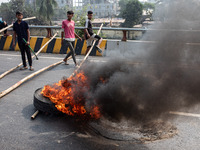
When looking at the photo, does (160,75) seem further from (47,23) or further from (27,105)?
(47,23)

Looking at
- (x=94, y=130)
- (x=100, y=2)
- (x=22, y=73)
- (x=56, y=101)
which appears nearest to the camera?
(x=94, y=130)

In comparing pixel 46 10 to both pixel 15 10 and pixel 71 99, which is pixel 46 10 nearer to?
pixel 15 10

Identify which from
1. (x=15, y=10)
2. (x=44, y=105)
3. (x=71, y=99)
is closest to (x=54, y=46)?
(x=44, y=105)

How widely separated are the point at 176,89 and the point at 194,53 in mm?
1154

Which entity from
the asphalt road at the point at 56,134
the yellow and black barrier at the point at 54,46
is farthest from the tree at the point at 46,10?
the asphalt road at the point at 56,134

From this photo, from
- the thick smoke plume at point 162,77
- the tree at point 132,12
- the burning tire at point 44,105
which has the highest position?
the tree at point 132,12

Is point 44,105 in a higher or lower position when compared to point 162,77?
lower

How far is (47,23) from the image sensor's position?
67250 mm

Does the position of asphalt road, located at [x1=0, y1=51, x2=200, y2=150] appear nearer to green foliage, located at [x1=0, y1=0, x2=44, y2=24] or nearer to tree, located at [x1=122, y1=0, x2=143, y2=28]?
green foliage, located at [x1=0, y1=0, x2=44, y2=24]

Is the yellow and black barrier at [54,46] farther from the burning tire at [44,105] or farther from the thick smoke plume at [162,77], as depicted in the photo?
the burning tire at [44,105]

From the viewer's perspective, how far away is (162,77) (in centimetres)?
412

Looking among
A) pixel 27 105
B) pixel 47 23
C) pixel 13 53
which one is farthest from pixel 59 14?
pixel 27 105

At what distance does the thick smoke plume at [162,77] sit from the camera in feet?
12.5

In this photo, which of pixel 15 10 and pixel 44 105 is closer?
pixel 44 105
